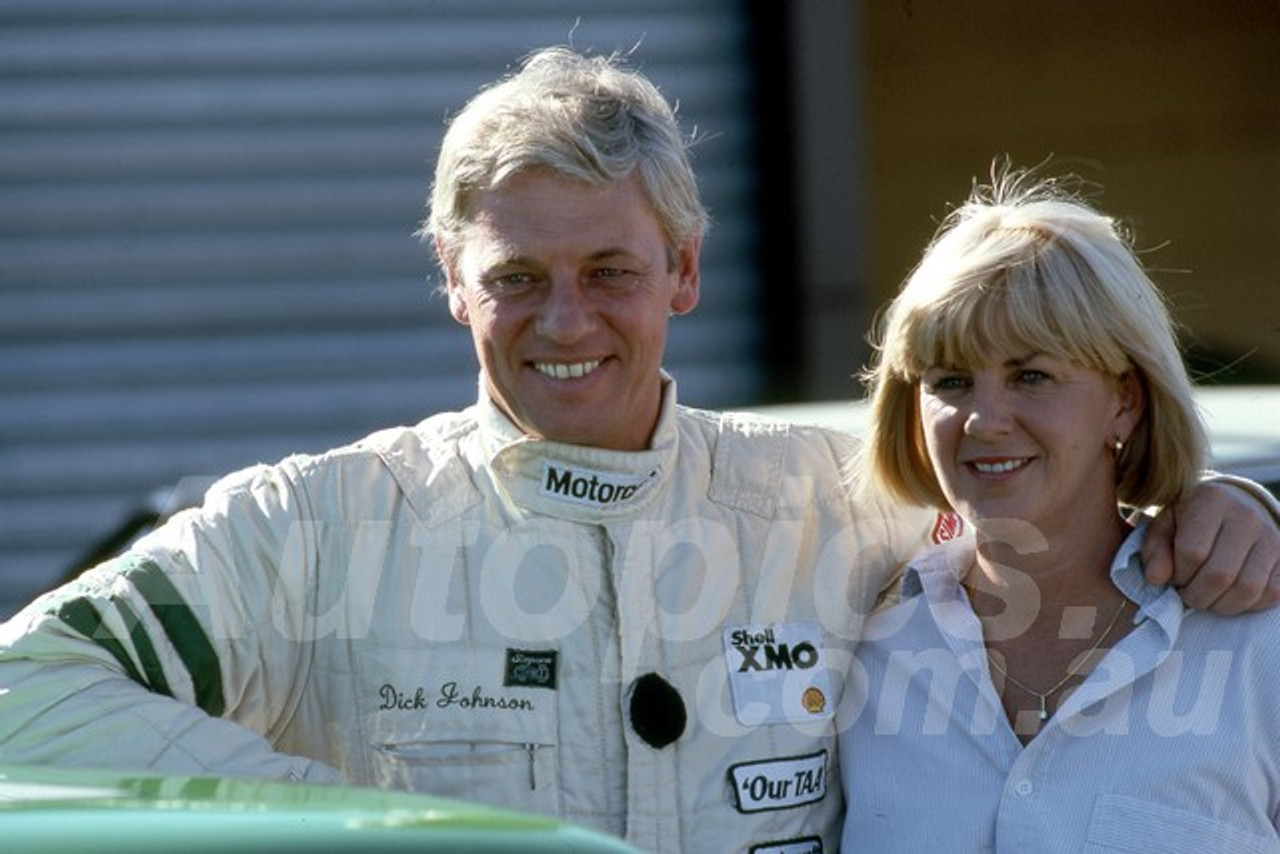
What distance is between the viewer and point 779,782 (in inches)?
114

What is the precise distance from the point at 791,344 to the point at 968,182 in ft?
2.79

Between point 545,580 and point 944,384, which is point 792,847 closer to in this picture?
point 545,580

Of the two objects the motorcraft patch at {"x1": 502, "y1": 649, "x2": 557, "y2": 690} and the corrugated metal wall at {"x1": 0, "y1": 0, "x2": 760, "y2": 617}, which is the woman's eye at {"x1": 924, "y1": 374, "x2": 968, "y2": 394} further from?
the corrugated metal wall at {"x1": 0, "y1": 0, "x2": 760, "y2": 617}

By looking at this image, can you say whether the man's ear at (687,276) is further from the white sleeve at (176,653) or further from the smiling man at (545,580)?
the white sleeve at (176,653)

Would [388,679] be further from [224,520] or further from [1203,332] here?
[1203,332]

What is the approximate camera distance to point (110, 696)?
8.84ft

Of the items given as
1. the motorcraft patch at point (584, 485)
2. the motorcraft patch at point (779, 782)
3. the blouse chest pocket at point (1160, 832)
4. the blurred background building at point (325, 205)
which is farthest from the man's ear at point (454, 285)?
the blurred background building at point (325, 205)

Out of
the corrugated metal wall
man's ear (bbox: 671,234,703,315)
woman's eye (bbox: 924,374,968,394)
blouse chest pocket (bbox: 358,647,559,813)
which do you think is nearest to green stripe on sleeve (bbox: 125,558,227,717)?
blouse chest pocket (bbox: 358,647,559,813)

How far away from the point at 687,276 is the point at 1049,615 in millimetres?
634

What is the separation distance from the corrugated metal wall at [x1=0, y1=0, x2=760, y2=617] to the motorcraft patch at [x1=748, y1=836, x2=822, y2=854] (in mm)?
3894

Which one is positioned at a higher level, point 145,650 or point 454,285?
point 454,285

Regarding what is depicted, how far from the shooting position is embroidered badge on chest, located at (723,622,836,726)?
2.94 meters

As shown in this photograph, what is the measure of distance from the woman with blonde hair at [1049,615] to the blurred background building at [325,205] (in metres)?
3.34

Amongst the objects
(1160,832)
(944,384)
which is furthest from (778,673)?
(1160,832)
